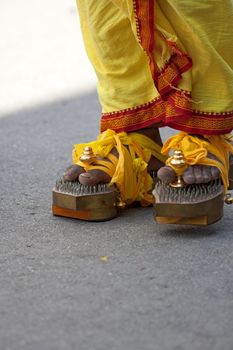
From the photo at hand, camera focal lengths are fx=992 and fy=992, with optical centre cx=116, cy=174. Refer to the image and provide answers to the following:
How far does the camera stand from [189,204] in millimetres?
1770

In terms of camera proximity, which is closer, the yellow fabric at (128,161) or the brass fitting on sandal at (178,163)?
the brass fitting on sandal at (178,163)

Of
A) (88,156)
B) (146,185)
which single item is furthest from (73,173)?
(146,185)

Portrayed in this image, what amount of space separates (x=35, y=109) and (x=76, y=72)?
51 cm

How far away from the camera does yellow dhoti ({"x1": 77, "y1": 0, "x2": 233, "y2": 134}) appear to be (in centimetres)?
178

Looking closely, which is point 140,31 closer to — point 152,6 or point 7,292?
point 152,6

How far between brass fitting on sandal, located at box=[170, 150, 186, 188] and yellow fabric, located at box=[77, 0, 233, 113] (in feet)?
0.31

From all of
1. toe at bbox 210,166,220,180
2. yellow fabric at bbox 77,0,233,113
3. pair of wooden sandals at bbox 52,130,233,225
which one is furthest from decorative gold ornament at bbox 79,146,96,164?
toe at bbox 210,166,220,180

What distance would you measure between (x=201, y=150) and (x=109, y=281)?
0.36 m

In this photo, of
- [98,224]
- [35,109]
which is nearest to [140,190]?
[98,224]

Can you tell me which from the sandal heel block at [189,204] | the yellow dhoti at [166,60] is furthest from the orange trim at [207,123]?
the sandal heel block at [189,204]

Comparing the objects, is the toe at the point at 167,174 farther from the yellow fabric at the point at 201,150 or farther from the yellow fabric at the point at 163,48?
the yellow fabric at the point at 163,48

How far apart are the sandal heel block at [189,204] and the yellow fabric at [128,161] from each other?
0.11 meters

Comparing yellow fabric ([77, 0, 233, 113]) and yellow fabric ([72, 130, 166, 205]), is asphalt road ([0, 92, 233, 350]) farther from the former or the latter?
yellow fabric ([77, 0, 233, 113])

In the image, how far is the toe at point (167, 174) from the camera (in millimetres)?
1801
